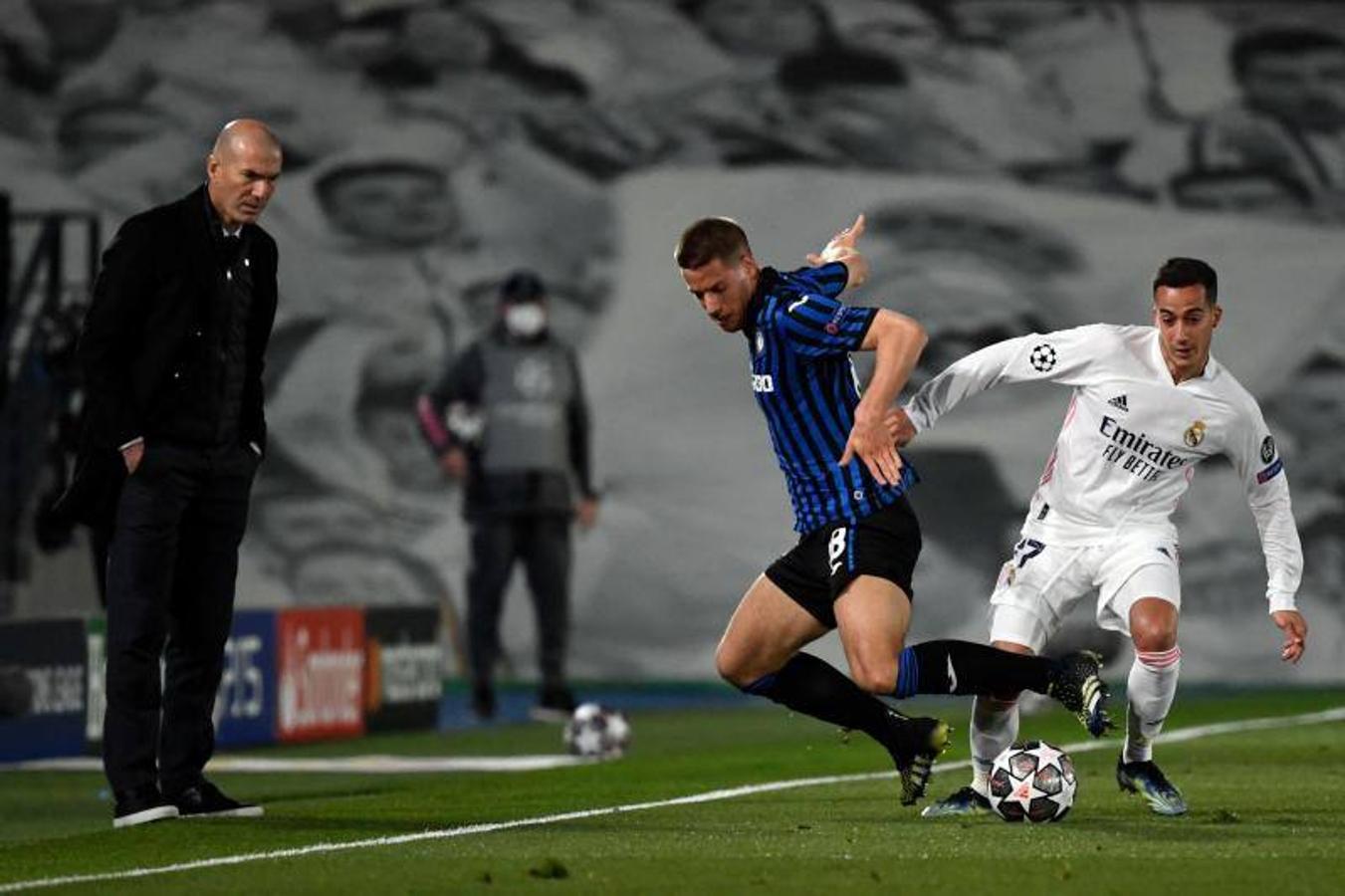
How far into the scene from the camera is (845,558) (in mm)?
7348

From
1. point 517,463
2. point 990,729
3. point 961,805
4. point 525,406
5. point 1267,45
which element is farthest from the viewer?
point 1267,45

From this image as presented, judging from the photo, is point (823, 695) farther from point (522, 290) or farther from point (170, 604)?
point (522, 290)

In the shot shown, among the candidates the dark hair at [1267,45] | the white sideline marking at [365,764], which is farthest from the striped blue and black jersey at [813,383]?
the dark hair at [1267,45]

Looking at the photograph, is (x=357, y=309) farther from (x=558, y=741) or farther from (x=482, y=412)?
(x=558, y=741)

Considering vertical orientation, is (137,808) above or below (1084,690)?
below

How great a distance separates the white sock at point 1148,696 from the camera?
7.55m

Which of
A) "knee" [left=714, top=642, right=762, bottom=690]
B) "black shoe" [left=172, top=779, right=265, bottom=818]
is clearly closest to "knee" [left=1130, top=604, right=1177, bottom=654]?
"knee" [left=714, top=642, right=762, bottom=690]

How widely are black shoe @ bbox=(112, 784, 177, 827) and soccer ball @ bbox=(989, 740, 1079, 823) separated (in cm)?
243

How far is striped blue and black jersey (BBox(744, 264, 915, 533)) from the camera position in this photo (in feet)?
23.7

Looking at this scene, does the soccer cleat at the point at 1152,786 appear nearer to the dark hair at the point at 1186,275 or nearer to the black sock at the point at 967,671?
the black sock at the point at 967,671

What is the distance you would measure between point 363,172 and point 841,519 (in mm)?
13460

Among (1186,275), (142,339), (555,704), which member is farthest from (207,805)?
(555,704)

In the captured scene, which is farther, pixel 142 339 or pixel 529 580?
pixel 529 580

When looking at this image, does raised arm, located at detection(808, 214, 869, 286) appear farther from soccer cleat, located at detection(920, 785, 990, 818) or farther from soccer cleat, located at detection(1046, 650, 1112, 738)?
soccer cleat, located at detection(920, 785, 990, 818)
